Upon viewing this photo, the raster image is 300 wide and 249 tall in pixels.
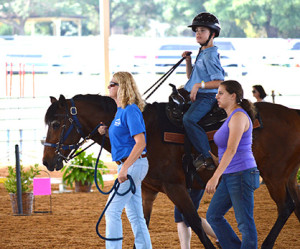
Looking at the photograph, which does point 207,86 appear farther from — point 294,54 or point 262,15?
point 294,54

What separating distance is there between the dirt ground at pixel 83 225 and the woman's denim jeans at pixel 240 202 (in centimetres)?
204

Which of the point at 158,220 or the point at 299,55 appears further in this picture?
the point at 299,55

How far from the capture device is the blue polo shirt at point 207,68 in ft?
19.1

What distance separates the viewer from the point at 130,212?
4.71 m

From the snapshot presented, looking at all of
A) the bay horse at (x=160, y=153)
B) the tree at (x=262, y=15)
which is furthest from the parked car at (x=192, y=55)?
the bay horse at (x=160, y=153)

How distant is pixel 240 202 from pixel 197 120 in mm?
1515

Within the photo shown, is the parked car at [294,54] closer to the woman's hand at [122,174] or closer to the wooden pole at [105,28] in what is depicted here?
the wooden pole at [105,28]

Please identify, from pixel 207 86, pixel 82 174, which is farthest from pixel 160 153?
pixel 82 174

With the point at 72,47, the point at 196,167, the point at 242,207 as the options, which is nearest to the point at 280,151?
the point at 196,167

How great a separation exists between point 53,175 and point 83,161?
8.01 feet

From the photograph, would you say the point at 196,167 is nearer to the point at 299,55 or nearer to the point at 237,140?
Result: the point at 237,140

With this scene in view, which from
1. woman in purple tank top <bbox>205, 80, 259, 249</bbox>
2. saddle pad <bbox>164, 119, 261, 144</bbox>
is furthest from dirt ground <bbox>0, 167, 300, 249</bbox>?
woman in purple tank top <bbox>205, 80, 259, 249</bbox>

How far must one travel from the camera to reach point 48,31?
984 inches

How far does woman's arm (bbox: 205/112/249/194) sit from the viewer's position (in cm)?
437
